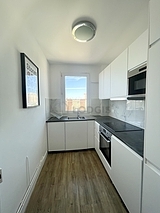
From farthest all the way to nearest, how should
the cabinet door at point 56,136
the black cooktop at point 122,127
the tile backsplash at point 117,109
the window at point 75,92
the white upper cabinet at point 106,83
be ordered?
the window at point 75,92 → the cabinet door at point 56,136 → the white upper cabinet at point 106,83 → the tile backsplash at point 117,109 → the black cooktop at point 122,127

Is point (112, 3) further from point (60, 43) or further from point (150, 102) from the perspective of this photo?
point (150, 102)

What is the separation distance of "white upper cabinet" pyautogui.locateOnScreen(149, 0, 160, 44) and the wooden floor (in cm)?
186

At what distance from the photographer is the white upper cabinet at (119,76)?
Answer: 1827 millimetres

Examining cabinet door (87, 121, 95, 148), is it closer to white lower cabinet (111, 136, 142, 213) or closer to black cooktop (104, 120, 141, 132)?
black cooktop (104, 120, 141, 132)

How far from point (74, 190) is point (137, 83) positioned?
178 centimetres

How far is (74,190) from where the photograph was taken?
1724 mm

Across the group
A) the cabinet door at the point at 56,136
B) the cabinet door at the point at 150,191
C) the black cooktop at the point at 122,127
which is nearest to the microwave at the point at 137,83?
the black cooktop at the point at 122,127

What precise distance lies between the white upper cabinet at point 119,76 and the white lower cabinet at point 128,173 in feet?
2.67

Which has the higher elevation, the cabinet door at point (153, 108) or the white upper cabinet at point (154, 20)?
the white upper cabinet at point (154, 20)

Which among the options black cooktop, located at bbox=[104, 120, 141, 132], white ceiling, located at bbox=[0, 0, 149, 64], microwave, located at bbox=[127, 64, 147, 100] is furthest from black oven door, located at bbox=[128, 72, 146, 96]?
white ceiling, located at bbox=[0, 0, 149, 64]

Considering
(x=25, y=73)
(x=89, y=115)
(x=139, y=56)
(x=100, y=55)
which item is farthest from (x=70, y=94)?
(x=139, y=56)

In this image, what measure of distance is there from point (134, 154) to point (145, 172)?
0.19 metres

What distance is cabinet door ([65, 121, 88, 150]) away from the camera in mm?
2949

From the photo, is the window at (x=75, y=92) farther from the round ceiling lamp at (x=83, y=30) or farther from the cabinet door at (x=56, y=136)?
the round ceiling lamp at (x=83, y=30)
